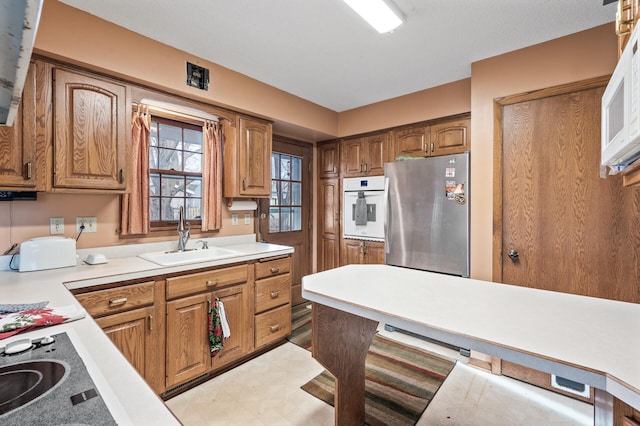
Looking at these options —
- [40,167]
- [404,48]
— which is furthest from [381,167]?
[40,167]

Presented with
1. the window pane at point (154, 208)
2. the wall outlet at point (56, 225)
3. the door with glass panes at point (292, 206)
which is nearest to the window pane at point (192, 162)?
the window pane at point (154, 208)

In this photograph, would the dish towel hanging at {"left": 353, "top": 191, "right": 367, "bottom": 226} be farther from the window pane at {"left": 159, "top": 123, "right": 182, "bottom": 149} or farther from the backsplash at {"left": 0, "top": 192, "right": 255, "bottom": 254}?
the backsplash at {"left": 0, "top": 192, "right": 255, "bottom": 254}

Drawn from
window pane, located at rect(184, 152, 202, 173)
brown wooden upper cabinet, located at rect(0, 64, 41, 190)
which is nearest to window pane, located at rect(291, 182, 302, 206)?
window pane, located at rect(184, 152, 202, 173)

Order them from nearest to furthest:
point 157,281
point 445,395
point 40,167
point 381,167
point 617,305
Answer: point 617,305
point 40,167
point 157,281
point 445,395
point 381,167

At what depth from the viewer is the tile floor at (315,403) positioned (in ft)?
6.02

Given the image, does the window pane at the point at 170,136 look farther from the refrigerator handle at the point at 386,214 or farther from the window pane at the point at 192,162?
the refrigerator handle at the point at 386,214

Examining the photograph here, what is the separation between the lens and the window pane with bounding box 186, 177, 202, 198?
2.73 m

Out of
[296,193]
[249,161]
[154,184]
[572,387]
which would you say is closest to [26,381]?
[154,184]

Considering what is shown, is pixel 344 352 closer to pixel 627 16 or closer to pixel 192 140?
pixel 627 16

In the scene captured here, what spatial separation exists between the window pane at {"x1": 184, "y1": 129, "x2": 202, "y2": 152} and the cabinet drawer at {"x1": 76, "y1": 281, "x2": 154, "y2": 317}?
1.35 m

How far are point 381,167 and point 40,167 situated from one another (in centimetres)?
297

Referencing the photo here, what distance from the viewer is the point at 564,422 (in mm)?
1811

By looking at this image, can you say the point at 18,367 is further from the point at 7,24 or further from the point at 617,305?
the point at 617,305

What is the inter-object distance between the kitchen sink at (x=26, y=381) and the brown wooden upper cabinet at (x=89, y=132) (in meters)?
1.50
